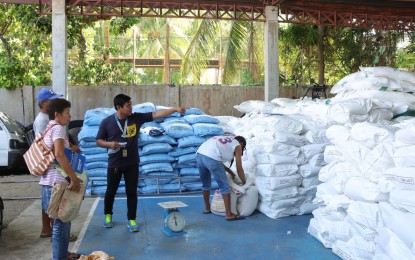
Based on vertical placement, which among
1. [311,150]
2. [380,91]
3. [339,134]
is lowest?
[311,150]

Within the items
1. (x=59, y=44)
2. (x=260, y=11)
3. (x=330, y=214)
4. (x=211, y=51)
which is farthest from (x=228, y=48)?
(x=330, y=214)

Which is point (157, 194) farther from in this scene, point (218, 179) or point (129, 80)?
point (129, 80)

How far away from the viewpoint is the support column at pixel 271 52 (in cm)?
1243

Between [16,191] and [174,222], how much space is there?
14.5ft

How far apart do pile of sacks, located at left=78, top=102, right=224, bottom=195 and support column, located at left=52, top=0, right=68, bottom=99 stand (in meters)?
3.75

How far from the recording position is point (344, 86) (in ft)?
21.3

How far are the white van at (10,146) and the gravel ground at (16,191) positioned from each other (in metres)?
0.36

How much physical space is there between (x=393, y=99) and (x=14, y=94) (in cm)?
1067

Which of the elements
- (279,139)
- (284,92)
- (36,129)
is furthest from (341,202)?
(284,92)

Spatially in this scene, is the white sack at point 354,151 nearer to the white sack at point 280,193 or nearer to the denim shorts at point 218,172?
the white sack at point 280,193

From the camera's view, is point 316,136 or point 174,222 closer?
point 174,222

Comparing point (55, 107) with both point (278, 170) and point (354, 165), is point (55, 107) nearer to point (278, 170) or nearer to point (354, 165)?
point (354, 165)

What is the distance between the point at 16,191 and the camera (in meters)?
8.45

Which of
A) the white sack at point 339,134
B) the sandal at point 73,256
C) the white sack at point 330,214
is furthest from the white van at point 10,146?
the white sack at point 339,134
